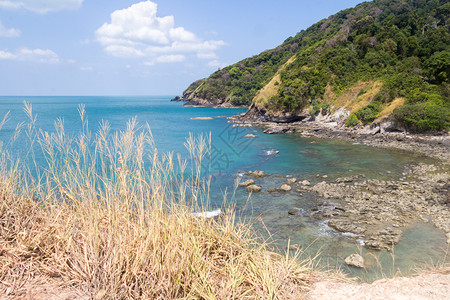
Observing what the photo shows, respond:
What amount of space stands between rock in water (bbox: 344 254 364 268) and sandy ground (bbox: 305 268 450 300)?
4394 mm

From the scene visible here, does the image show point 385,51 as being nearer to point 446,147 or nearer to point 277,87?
point 277,87

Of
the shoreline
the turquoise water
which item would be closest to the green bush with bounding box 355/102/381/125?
the shoreline

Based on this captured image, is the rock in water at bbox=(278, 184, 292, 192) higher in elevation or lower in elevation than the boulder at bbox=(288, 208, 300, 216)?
higher

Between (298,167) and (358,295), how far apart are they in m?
17.4

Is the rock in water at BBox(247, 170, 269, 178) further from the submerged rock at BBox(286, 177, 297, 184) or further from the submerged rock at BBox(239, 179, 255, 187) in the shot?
the submerged rock at BBox(286, 177, 297, 184)

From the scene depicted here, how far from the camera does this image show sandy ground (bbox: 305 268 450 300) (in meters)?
3.14

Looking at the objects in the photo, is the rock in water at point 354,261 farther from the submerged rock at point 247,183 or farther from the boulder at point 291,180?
the submerged rock at point 247,183

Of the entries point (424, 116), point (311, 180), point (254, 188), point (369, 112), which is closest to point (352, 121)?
point (369, 112)

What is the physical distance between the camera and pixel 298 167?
20094 mm

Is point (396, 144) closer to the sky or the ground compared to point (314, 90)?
closer to the ground

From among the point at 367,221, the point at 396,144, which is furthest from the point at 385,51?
the point at 367,221

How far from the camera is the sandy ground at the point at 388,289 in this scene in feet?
10.3

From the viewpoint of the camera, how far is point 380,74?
1550 inches

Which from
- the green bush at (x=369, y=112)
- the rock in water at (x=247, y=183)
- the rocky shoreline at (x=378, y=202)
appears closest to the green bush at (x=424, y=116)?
the green bush at (x=369, y=112)
